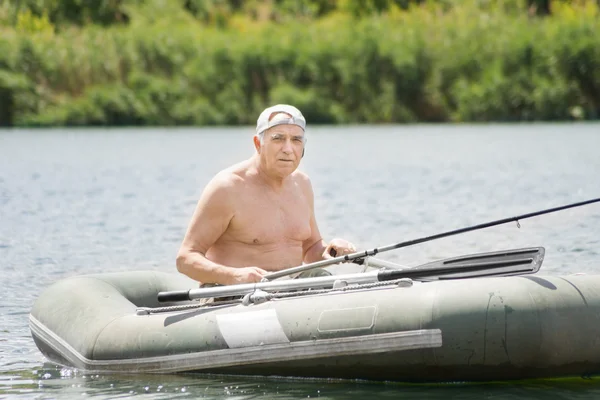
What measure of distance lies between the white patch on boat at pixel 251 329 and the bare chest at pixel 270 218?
0.55 meters

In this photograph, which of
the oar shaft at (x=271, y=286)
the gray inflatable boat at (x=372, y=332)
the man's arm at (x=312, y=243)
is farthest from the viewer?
the man's arm at (x=312, y=243)

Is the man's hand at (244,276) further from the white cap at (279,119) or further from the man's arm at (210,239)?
the white cap at (279,119)

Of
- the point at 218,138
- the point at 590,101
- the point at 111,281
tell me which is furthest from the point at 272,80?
the point at 111,281

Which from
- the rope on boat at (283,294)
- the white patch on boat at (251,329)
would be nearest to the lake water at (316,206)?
the white patch on boat at (251,329)

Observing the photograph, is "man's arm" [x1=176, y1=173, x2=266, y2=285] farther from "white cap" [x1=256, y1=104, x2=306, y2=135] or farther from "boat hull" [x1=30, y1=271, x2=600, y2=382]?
"white cap" [x1=256, y1=104, x2=306, y2=135]

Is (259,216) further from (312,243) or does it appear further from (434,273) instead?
(434,273)

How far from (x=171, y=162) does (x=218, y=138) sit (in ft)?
24.6

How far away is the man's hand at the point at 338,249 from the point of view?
659cm

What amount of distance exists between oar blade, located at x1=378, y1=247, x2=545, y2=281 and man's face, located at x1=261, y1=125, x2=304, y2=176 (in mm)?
758

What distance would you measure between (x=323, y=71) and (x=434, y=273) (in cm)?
3296

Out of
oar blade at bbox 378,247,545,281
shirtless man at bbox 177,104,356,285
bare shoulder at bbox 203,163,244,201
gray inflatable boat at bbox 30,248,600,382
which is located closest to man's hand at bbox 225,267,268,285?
shirtless man at bbox 177,104,356,285

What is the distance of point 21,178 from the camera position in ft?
70.3

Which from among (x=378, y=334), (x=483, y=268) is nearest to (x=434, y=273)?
(x=483, y=268)

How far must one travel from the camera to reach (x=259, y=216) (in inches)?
260
